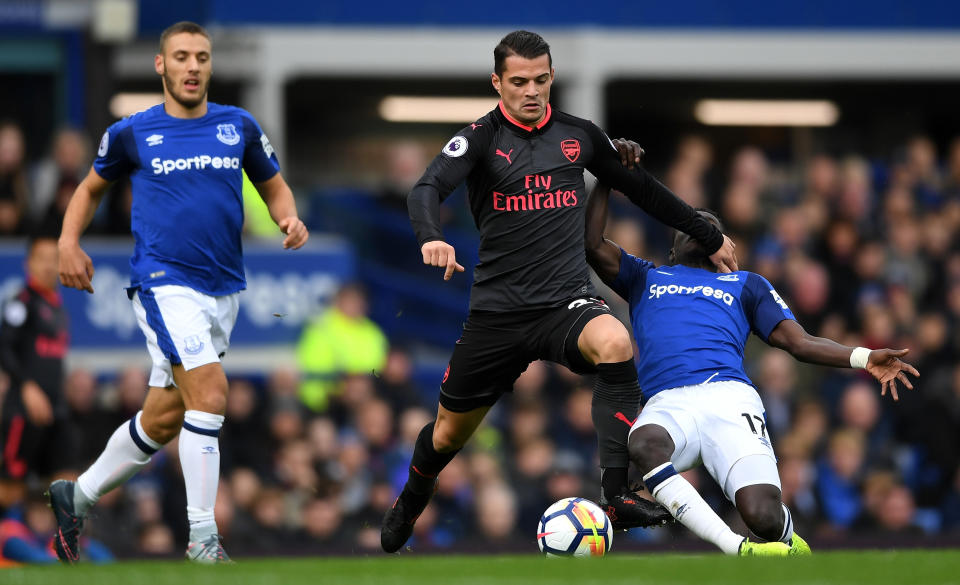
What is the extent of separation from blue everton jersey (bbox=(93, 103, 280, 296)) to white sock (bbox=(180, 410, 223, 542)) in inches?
25.0

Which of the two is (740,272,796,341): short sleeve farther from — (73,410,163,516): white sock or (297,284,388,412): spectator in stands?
(297,284,388,412): spectator in stands

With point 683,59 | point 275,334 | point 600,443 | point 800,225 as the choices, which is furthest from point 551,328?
point 683,59

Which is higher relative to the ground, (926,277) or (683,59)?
(683,59)

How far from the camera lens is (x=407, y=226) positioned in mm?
16547

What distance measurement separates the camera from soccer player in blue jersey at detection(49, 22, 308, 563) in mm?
7508

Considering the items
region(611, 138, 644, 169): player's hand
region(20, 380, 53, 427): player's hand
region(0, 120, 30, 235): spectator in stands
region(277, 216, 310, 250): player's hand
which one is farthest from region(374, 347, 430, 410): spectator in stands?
region(611, 138, 644, 169): player's hand

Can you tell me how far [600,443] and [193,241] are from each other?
85.5 inches

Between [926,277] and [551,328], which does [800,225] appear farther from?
[551,328]

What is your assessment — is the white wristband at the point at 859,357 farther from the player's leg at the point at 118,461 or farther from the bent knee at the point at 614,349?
the player's leg at the point at 118,461

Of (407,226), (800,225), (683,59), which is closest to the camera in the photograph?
(800,225)

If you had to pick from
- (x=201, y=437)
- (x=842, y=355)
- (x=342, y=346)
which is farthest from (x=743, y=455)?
(x=342, y=346)

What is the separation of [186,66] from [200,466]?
1894 mm

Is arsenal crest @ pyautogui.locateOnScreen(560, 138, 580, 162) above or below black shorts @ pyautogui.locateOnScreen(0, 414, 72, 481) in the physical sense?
above

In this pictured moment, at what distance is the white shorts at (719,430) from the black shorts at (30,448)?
5.06 metres
